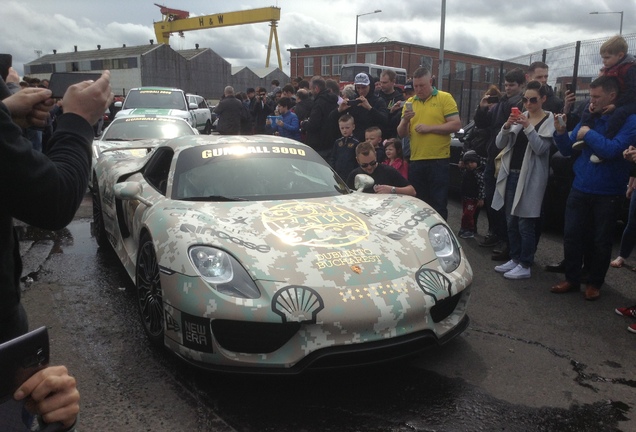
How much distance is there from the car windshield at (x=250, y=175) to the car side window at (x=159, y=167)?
270 millimetres

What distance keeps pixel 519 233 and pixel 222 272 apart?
11.0 feet

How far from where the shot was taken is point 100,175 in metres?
5.70

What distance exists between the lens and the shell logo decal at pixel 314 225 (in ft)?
10.3

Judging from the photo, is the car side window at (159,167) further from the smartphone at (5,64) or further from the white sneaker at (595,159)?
the white sneaker at (595,159)

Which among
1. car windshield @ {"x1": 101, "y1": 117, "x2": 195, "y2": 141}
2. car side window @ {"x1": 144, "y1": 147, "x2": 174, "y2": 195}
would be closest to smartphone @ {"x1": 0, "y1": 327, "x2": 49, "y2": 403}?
car side window @ {"x1": 144, "y1": 147, "x2": 174, "y2": 195}

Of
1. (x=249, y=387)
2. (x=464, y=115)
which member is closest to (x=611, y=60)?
(x=249, y=387)

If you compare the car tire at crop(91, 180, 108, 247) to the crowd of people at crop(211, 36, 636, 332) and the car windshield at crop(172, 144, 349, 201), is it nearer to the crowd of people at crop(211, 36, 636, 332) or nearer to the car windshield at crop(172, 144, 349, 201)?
the car windshield at crop(172, 144, 349, 201)

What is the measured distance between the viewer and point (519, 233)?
16.8 feet

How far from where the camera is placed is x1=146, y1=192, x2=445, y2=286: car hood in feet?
9.55

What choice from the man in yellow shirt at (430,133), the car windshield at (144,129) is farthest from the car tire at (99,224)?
the man in yellow shirt at (430,133)

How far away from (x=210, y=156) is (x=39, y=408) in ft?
10.5

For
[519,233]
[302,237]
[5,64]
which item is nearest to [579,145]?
[519,233]

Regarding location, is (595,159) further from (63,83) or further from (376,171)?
(63,83)

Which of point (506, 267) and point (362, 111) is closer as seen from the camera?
point (506, 267)
